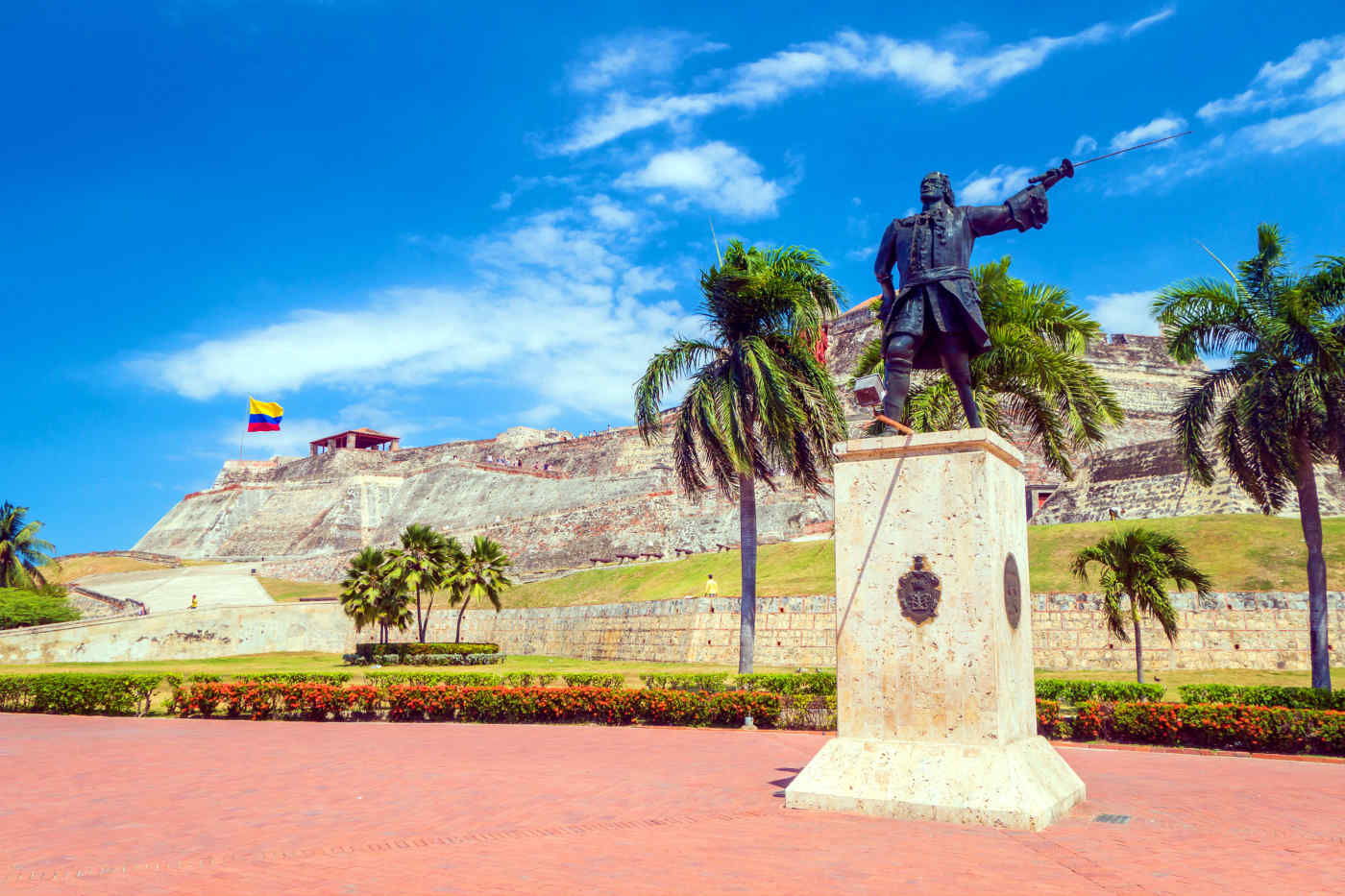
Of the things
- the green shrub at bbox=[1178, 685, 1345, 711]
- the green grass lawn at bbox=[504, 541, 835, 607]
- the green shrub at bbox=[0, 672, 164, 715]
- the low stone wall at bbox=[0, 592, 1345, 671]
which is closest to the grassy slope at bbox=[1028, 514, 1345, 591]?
the low stone wall at bbox=[0, 592, 1345, 671]

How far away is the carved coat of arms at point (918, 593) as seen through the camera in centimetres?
666

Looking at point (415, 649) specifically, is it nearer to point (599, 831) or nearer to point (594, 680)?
point (594, 680)

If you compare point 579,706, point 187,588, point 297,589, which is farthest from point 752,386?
point 297,589

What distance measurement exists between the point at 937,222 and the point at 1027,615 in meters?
3.03

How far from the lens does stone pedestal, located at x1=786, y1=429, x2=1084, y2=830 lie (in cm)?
632

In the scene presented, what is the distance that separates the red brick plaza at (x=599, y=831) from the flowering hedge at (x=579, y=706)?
2.99 metres

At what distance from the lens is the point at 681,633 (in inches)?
1097

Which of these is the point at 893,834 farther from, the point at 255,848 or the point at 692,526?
the point at 692,526

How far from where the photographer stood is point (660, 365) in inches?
660

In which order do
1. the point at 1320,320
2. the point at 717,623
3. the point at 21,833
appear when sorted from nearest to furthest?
the point at 21,833, the point at 1320,320, the point at 717,623

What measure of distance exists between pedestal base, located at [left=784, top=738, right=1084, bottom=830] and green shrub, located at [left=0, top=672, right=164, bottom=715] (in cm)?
1437

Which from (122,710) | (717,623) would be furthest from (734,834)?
(717,623)

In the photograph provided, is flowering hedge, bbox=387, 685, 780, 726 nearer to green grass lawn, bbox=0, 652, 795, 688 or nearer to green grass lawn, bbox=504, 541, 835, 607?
green grass lawn, bbox=0, 652, 795, 688

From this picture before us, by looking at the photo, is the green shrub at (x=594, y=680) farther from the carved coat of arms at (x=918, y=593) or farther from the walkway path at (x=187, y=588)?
the walkway path at (x=187, y=588)
